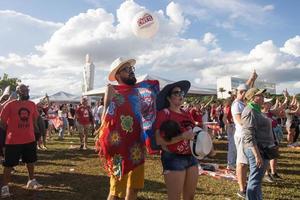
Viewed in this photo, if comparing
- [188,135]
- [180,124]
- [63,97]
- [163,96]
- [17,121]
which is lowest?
[188,135]

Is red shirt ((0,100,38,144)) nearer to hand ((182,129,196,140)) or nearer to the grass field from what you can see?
the grass field

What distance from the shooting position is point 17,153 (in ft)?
22.7

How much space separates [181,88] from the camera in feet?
14.0

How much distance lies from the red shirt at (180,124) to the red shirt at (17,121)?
3757 millimetres

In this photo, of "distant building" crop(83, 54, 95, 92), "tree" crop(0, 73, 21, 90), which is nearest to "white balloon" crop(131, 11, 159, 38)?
"distant building" crop(83, 54, 95, 92)

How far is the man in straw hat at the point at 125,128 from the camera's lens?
402cm

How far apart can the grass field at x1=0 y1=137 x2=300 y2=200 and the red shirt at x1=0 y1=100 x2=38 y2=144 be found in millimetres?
1036

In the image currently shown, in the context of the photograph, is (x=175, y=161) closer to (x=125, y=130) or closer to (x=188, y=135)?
(x=188, y=135)

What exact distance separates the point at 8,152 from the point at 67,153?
20.5 ft

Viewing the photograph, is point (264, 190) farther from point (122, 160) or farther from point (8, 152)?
point (8, 152)

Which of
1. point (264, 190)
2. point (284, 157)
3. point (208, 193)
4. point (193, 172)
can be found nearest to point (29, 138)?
point (208, 193)

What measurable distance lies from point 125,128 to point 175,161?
2.04 feet

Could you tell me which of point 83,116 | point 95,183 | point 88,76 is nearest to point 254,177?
point 95,183

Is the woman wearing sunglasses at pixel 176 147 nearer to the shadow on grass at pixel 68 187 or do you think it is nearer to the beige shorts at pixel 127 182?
the beige shorts at pixel 127 182
